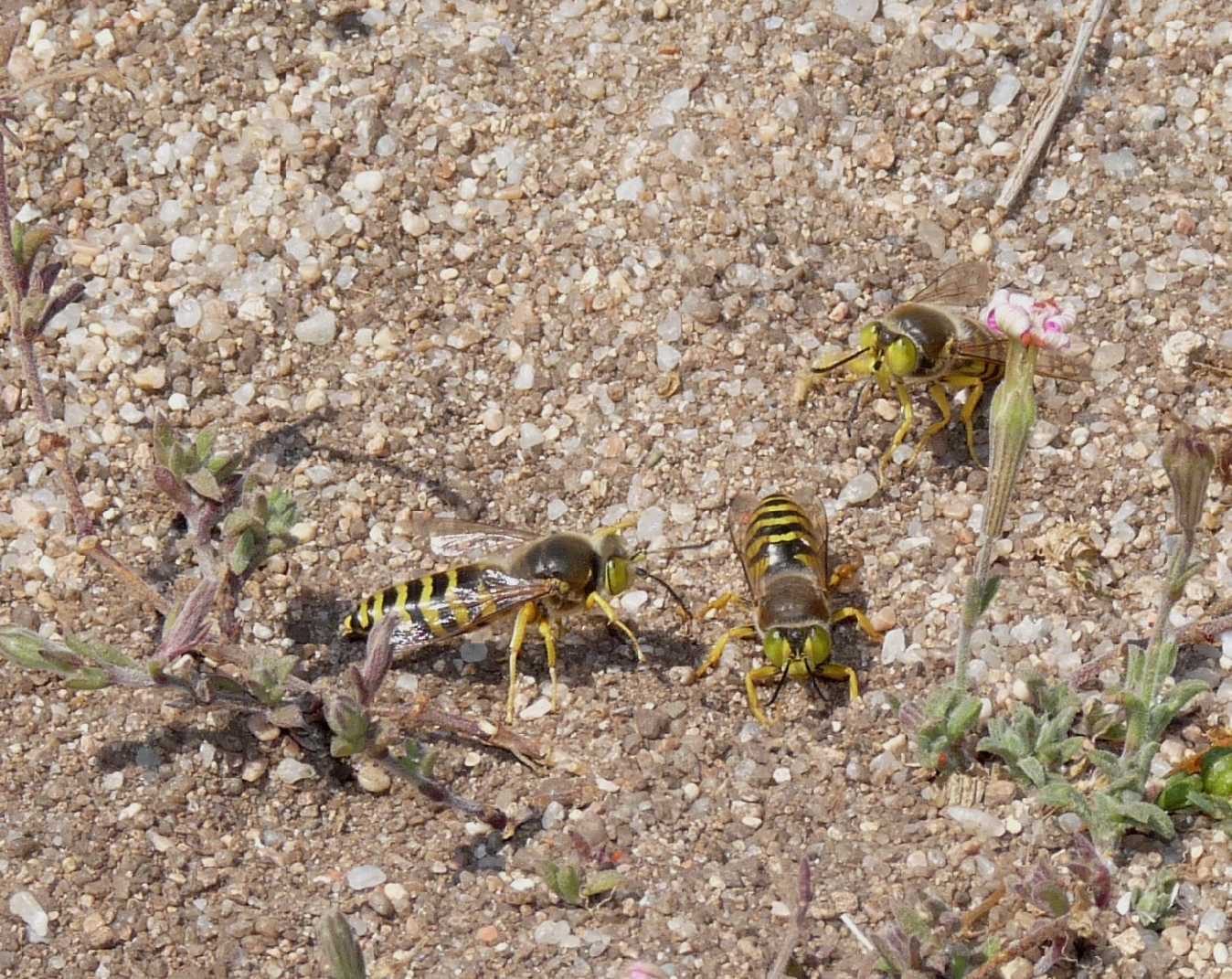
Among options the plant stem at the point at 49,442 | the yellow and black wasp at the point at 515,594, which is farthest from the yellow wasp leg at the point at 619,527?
the plant stem at the point at 49,442

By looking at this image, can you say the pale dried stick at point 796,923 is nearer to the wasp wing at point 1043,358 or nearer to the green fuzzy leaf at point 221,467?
the wasp wing at point 1043,358

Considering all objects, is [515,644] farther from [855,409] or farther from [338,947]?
[338,947]

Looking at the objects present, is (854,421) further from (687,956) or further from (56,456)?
(56,456)

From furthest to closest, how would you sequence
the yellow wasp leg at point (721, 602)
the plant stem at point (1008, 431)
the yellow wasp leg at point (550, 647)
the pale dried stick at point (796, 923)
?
the yellow wasp leg at point (721, 602) < the yellow wasp leg at point (550, 647) < the pale dried stick at point (796, 923) < the plant stem at point (1008, 431)

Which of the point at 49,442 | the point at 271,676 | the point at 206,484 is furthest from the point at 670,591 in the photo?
the point at 49,442

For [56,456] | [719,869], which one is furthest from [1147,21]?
[56,456]

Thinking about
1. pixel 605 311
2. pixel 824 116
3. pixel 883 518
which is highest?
pixel 824 116
